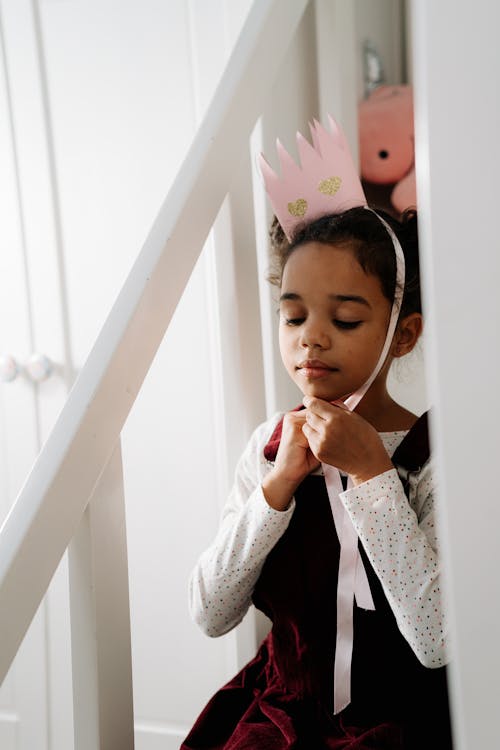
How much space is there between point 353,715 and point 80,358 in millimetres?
857

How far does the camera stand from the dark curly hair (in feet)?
2.50

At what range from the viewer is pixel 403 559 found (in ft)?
2.17

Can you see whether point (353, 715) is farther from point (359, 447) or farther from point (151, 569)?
point (151, 569)

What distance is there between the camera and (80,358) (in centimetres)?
135

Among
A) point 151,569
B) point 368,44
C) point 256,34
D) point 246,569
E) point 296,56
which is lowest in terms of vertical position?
point 151,569

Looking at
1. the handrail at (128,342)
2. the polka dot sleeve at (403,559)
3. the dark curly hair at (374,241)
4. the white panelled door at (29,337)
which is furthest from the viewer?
the white panelled door at (29,337)

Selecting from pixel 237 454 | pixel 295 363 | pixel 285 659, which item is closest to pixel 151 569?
pixel 237 454

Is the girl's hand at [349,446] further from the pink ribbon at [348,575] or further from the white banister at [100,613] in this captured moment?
the white banister at [100,613]

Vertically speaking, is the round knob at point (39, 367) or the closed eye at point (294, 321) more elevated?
the closed eye at point (294, 321)

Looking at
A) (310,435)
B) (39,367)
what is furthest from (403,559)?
(39,367)

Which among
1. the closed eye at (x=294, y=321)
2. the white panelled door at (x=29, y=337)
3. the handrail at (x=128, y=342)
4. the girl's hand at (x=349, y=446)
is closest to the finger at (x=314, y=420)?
the girl's hand at (x=349, y=446)

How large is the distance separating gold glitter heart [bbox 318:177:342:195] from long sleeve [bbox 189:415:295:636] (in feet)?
1.07

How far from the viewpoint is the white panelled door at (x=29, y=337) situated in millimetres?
1319

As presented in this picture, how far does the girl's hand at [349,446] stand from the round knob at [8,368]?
854 mm
